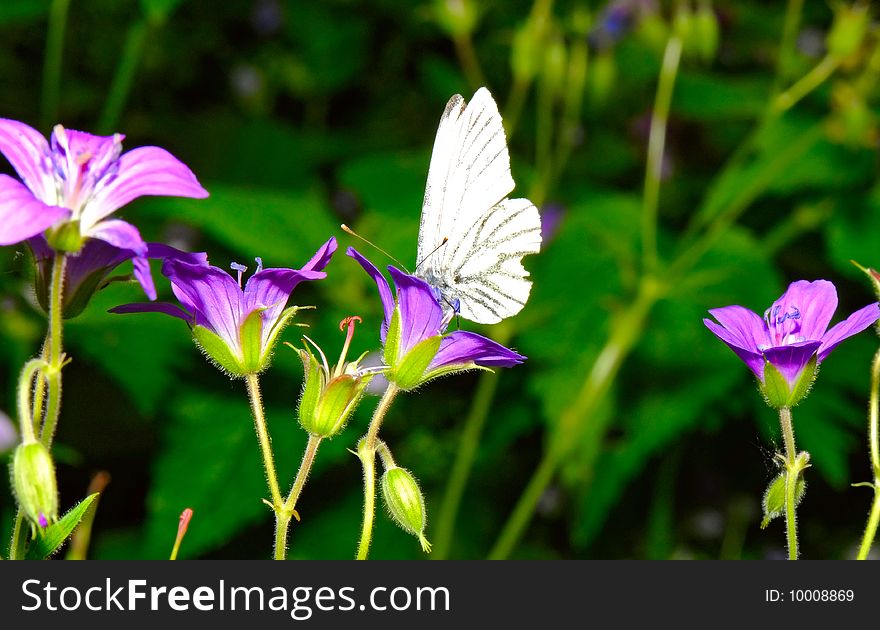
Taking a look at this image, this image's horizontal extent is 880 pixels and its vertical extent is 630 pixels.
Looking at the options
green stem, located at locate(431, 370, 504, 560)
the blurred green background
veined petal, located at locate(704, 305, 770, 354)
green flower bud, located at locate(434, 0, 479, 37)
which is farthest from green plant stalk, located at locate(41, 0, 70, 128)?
veined petal, located at locate(704, 305, 770, 354)

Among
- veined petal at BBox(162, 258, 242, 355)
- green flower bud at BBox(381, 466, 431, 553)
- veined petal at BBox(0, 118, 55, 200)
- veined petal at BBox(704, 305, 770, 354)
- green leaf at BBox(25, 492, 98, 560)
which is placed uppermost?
veined petal at BBox(0, 118, 55, 200)

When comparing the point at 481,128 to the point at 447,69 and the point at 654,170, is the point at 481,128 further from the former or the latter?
the point at 447,69

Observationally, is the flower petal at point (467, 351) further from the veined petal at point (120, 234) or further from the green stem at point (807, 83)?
the green stem at point (807, 83)

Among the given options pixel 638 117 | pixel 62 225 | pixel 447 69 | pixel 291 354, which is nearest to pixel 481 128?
pixel 62 225

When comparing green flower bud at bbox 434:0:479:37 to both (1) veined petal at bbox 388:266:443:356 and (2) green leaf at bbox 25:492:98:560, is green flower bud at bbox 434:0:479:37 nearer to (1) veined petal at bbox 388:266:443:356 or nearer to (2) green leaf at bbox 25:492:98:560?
(1) veined petal at bbox 388:266:443:356

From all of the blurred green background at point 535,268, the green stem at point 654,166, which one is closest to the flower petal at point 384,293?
the blurred green background at point 535,268
